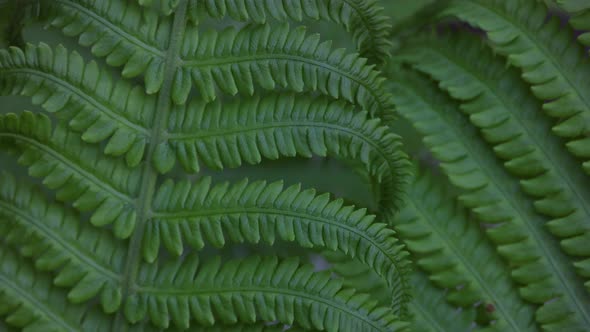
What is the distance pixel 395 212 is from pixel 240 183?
284 millimetres

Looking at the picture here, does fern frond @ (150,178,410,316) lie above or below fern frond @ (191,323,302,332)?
above

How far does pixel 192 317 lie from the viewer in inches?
36.8

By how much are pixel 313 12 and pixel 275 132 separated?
0.69 feet

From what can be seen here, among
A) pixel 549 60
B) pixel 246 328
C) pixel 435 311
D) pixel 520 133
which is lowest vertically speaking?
pixel 246 328

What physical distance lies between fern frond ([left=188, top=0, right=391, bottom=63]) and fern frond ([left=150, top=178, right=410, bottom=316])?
0.28 meters

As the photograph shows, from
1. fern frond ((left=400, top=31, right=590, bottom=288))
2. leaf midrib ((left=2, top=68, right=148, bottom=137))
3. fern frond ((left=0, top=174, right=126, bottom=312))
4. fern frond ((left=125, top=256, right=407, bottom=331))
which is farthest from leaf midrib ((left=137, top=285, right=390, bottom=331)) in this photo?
fern frond ((left=400, top=31, right=590, bottom=288))

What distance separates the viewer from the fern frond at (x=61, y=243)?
89cm

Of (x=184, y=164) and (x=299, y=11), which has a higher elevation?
(x=299, y=11)

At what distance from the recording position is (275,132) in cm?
93

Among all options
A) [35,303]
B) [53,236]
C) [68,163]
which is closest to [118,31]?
[68,163]

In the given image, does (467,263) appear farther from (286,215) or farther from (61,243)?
(61,243)

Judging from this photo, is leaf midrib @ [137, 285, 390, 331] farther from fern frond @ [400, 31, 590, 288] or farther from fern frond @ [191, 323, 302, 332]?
fern frond @ [400, 31, 590, 288]

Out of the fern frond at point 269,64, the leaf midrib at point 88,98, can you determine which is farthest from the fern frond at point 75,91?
the fern frond at point 269,64

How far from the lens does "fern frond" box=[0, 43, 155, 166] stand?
2.92 feet
